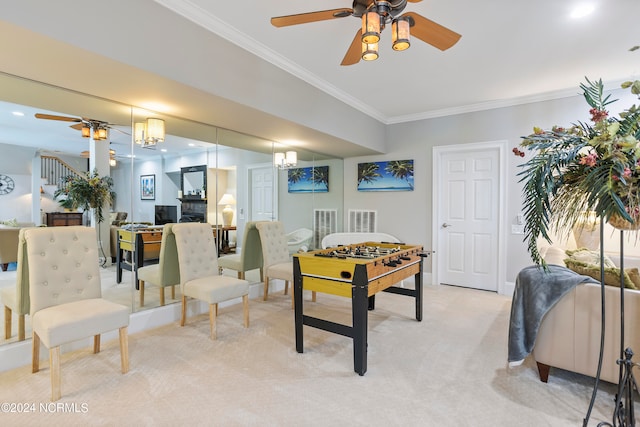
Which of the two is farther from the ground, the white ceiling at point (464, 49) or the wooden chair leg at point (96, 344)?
the white ceiling at point (464, 49)

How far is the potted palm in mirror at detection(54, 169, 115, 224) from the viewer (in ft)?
9.53

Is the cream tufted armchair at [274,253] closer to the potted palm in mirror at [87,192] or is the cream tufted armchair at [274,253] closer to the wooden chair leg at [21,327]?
the potted palm in mirror at [87,192]

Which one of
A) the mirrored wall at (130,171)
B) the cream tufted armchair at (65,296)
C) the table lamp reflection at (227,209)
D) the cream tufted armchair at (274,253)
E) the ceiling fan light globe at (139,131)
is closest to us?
the cream tufted armchair at (65,296)

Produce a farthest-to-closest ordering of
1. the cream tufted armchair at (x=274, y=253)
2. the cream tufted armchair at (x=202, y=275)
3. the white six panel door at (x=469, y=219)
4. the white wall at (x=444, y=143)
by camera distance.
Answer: the white six panel door at (x=469, y=219), the white wall at (x=444, y=143), the cream tufted armchair at (x=274, y=253), the cream tufted armchair at (x=202, y=275)

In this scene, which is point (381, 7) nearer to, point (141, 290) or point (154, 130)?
point (154, 130)

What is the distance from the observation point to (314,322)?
8.77 feet

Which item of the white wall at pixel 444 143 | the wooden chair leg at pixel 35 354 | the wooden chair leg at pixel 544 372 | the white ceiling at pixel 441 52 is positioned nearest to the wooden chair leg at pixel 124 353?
the wooden chair leg at pixel 35 354

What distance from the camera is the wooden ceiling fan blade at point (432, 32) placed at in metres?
1.94

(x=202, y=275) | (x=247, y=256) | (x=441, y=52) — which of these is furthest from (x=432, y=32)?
(x=247, y=256)

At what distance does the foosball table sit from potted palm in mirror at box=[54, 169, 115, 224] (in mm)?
1940

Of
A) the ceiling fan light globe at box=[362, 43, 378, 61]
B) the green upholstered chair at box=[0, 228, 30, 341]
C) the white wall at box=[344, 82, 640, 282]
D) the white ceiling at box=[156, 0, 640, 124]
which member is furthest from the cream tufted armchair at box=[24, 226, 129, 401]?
the white wall at box=[344, 82, 640, 282]

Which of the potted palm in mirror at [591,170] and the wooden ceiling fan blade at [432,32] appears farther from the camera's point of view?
the wooden ceiling fan blade at [432,32]

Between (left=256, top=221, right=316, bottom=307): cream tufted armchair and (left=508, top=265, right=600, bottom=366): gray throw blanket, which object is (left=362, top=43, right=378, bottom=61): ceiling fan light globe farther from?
(left=256, top=221, right=316, bottom=307): cream tufted armchair

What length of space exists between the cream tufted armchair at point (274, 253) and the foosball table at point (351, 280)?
3.56 ft
